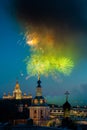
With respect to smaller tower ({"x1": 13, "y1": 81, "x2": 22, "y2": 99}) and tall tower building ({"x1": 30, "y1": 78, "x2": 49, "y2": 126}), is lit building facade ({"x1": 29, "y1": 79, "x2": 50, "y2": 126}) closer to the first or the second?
tall tower building ({"x1": 30, "y1": 78, "x2": 49, "y2": 126})

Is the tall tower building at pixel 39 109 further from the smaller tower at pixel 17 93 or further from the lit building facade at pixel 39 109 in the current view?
the smaller tower at pixel 17 93

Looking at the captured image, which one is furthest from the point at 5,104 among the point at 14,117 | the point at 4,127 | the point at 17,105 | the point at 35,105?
the point at 4,127

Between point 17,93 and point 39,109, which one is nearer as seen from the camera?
point 39,109

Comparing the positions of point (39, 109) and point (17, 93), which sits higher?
point (17, 93)

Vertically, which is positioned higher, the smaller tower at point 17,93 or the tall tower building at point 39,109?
the smaller tower at point 17,93

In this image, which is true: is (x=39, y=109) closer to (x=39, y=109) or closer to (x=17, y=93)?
(x=39, y=109)

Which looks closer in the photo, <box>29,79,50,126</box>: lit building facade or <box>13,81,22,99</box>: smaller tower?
<box>29,79,50,126</box>: lit building facade

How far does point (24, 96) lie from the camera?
3750 inches

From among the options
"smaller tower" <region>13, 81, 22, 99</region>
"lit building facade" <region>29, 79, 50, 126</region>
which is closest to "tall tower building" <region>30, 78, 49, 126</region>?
"lit building facade" <region>29, 79, 50, 126</region>

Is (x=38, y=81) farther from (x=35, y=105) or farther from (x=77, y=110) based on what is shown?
(x=77, y=110)

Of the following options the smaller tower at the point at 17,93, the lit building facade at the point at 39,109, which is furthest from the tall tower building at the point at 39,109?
the smaller tower at the point at 17,93

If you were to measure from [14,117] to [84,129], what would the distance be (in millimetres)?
25745

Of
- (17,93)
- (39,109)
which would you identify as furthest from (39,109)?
(17,93)

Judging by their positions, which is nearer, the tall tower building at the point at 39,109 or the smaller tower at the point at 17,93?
the tall tower building at the point at 39,109
